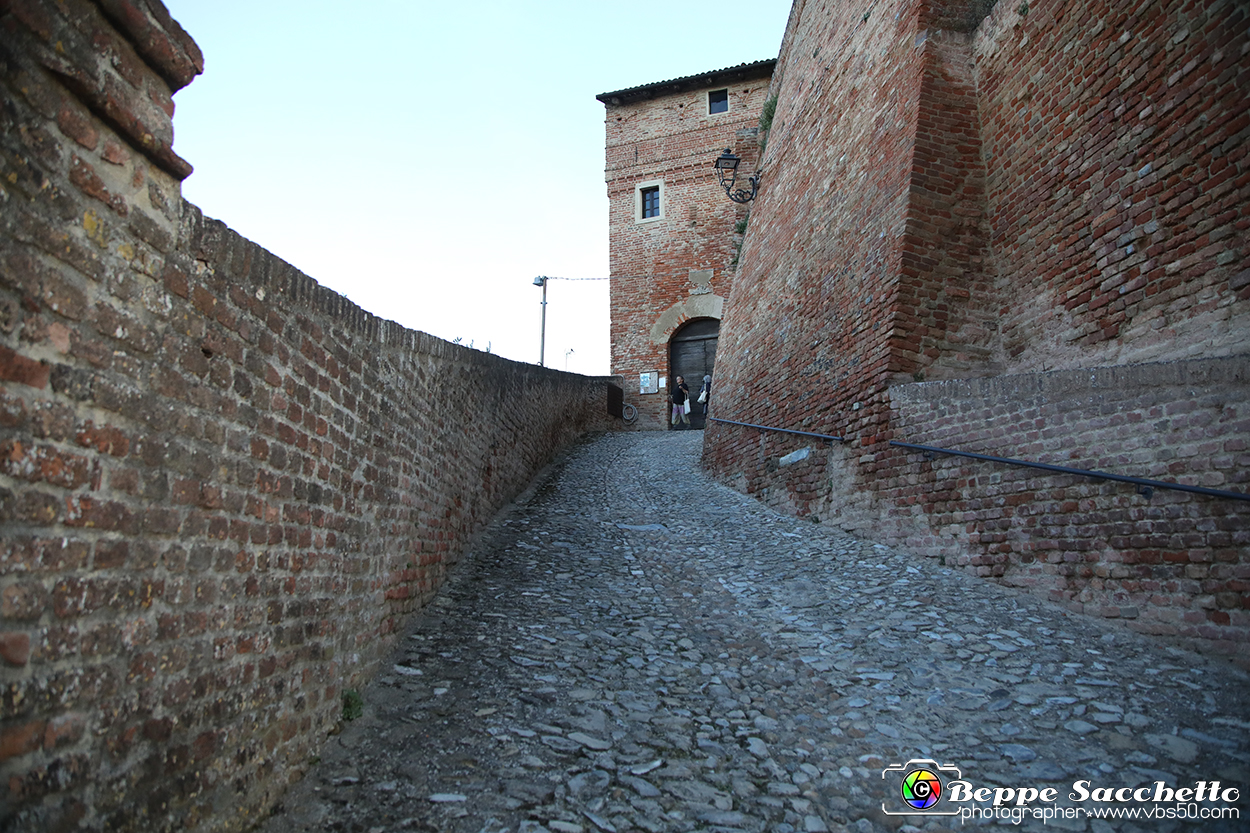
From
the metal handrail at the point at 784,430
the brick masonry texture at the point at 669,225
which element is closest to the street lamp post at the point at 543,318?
the brick masonry texture at the point at 669,225

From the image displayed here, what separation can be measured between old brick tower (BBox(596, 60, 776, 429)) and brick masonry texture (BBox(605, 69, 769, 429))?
27 millimetres

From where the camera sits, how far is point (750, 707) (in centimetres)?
391

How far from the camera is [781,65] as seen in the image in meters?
12.5

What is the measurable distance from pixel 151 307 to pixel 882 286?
20.6 feet

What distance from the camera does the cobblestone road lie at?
3.00m

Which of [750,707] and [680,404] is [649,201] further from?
[750,707]

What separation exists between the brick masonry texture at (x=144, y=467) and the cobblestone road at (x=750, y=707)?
63cm

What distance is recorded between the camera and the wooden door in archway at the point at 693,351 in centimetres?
1861

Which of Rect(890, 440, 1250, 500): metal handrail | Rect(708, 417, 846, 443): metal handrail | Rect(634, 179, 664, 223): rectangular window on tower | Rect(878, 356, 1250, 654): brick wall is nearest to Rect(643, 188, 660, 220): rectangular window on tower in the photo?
Rect(634, 179, 664, 223): rectangular window on tower

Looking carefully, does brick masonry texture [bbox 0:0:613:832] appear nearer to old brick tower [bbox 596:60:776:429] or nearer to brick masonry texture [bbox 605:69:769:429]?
old brick tower [bbox 596:60:776:429]

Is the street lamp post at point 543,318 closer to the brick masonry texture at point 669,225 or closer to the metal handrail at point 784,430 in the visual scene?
the brick masonry texture at point 669,225

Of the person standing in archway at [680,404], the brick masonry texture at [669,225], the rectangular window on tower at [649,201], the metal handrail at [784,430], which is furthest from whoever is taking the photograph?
the rectangular window on tower at [649,201]

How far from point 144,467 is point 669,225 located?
58.9ft

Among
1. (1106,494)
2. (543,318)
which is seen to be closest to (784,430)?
(1106,494)
